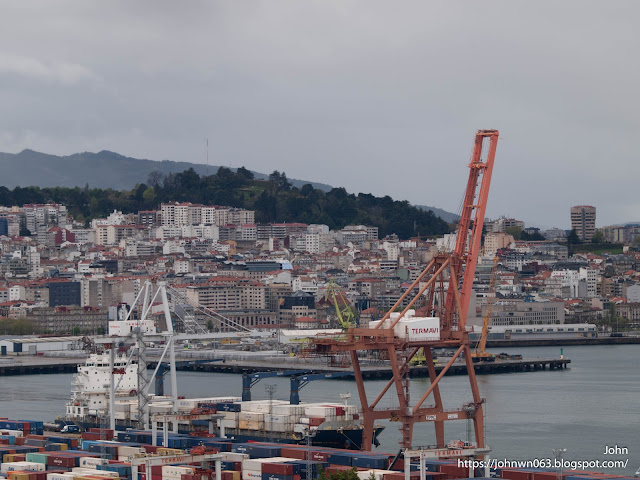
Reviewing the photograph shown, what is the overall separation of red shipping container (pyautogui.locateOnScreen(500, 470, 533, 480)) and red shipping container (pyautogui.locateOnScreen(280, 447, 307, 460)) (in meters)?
3.47

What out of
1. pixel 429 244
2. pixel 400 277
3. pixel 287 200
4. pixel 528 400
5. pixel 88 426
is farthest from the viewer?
pixel 287 200

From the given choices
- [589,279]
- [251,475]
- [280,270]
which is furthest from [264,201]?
[251,475]

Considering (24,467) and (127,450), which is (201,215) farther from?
(24,467)

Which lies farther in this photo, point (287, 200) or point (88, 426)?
point (287, 200)

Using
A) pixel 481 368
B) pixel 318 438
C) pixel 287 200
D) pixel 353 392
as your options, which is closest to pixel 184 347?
pixel 481 368

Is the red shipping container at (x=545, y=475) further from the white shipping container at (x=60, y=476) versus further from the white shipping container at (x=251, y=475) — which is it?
the white shipping container at (x=60, y=476)

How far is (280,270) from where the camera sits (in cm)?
10575

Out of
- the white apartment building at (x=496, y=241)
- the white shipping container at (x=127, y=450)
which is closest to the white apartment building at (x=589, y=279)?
the white apartment building at (x=496, y=241)

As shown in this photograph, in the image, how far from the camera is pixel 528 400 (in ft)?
143

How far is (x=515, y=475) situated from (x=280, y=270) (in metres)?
84.8

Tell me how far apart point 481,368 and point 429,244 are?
67.8 metres

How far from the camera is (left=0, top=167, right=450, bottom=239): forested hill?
454ft

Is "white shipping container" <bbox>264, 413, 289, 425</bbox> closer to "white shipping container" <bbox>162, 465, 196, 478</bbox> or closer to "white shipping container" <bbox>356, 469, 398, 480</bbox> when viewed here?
"white shipping container" <bbox>162, 465, 196, 478</bbox>

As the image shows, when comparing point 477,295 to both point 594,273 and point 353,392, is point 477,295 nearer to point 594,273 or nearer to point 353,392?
point 594,273
